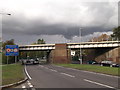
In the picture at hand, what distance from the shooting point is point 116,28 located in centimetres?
8725

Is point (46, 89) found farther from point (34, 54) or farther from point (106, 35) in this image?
point (34, 54)

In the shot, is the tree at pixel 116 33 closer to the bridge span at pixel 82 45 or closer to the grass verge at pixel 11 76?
the bridge span at pixel 82 45

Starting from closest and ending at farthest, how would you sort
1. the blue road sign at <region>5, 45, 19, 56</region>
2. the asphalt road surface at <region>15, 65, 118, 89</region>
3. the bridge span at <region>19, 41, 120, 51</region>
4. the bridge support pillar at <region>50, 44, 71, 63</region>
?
the asphalt road surface at <region>15, 65, 118, 89</region>
the blue road sign at <region>5, 45, 19, 56</region>
the bridge span at <region>19, 41, 120, 51</region>
the bridge support pillar at <region>50, 44, 71, 63</region>

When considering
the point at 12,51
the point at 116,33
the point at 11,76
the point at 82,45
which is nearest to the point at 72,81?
the point at 11,76

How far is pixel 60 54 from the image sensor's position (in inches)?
3095

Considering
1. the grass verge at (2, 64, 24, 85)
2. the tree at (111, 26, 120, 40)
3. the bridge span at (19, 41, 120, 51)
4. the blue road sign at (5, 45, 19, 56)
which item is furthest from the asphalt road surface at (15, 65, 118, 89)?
the tree at (111, 26, 120, 40)

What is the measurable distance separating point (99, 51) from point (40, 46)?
77.2 ft

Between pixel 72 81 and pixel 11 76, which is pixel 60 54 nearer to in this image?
pixel 11 76

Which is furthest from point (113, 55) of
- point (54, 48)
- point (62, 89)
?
point (62, 89)

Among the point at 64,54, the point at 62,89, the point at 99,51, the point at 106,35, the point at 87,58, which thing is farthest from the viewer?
the point at 106,35

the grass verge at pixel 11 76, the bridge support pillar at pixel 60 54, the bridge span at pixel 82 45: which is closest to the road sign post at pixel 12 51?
the bridge span at pixel 82 45

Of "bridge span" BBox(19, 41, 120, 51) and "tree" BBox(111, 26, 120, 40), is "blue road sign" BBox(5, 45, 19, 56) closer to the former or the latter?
"bridge span" BBox(19, 41, 120, 51)

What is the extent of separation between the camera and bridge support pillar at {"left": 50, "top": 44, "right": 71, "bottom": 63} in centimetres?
7816

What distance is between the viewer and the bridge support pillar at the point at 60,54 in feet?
256
